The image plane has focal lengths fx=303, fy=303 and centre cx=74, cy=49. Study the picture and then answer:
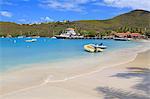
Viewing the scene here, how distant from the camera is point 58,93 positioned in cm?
1003

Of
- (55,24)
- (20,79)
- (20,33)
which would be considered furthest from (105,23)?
(20,79)

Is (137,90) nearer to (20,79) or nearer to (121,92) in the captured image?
(121,92)

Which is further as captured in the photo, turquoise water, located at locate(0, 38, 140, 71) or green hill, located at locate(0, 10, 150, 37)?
green hill, located at locate(0, 10, 150, 37)

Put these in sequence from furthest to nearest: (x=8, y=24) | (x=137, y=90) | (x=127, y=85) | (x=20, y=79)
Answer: (x=8, y=24), (x=20, y=79), (x=127, y=85), (x=137, y=90)

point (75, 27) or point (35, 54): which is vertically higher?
point (75, 27)

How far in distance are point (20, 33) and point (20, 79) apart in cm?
12520

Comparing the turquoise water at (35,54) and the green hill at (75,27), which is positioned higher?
the green hill at (75,27)

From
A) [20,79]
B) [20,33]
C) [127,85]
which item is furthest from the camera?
[20,33]

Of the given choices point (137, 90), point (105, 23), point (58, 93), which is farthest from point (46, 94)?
point (105, 23)

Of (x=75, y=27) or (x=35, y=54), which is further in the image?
(x=75, y=27)

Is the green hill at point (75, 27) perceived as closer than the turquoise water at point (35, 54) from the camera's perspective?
No

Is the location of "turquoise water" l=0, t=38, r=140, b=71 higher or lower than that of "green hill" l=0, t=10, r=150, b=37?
lower

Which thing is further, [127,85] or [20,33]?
[20,33]

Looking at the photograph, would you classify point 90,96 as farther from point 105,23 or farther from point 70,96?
point 105,23
